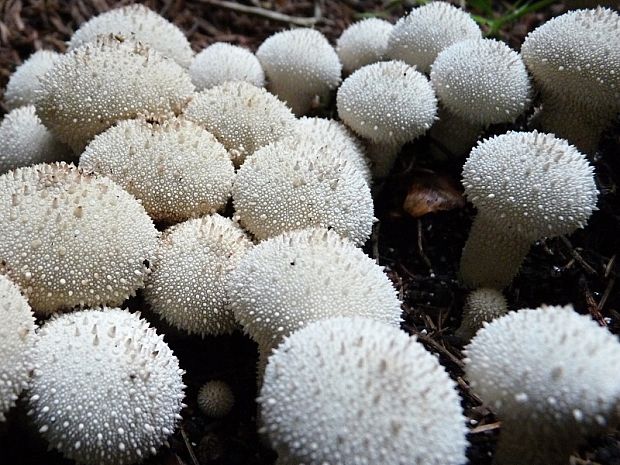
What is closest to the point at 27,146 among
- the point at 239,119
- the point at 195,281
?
the point at 239,119

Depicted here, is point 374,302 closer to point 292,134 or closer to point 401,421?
point 401,421

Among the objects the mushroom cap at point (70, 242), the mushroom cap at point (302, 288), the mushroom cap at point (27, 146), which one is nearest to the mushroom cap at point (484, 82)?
the mushroom cap at point (302, 288)

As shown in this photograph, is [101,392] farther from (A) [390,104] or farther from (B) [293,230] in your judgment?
(A) [390,104]

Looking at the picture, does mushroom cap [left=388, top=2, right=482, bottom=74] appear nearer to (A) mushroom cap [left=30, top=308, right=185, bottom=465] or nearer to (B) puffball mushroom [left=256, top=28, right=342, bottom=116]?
(B) puffball mushroom [left=256, top=28, right=342, bottom=116]

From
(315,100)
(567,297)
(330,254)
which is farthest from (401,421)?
Result: (315,100)

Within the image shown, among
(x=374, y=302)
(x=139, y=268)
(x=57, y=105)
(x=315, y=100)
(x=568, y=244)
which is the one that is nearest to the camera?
(x=374, y=302)

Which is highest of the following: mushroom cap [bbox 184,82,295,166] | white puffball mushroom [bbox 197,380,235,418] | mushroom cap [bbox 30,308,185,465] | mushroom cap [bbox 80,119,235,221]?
mushroom cap [bbox 184,82,295,166]

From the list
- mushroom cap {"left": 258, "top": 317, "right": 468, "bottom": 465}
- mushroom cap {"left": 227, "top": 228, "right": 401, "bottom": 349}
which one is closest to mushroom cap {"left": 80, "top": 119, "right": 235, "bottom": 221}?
mushroom cap {"left": 227, "top": 228, "right": 401, "bottom": 349}
